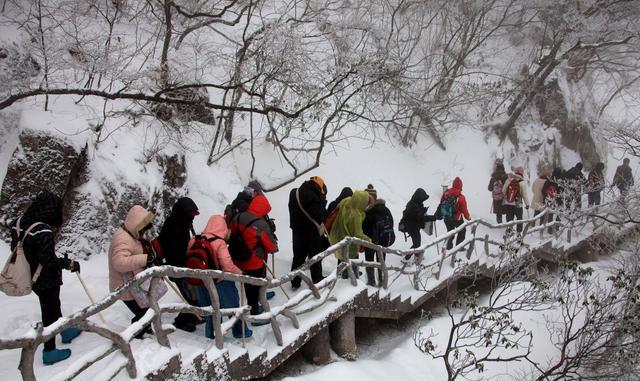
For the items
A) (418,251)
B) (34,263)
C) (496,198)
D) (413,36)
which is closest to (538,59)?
(413,36)

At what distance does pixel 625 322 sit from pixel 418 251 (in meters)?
3.19

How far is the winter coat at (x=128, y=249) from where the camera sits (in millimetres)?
5035

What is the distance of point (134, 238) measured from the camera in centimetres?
520

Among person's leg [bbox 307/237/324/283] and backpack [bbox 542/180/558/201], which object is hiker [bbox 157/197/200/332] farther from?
backpack [bbox 542/180/558/201]

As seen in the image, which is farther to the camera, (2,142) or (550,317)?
(550,317)

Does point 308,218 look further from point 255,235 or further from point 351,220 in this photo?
point 255,235

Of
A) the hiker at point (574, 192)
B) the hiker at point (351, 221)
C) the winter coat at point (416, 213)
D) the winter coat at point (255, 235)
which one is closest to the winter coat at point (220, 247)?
the winter coat at point (255, 235)

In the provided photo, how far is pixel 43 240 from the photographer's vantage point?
4.61m

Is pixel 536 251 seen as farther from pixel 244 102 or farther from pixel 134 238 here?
pixel 134 238

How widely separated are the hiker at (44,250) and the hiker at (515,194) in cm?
998

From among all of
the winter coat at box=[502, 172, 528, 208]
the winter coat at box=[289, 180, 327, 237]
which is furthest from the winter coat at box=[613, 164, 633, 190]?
the winter coat at box=[289, 180, 327, 237]

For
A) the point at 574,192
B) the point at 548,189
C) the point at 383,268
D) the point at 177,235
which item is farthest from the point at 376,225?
the point at 574,192

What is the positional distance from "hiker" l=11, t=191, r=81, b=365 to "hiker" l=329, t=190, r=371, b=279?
382 cm

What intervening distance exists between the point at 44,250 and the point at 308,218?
3.60m
